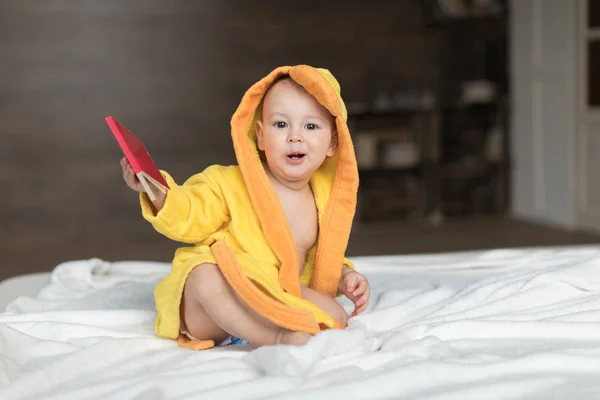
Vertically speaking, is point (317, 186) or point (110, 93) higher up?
point (110, 93)

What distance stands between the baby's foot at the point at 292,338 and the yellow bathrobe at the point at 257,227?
0.01m

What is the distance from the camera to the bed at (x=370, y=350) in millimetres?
1002

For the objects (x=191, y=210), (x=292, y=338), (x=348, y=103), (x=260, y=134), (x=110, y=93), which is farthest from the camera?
(x=348, y=103)

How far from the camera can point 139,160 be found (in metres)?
1.21

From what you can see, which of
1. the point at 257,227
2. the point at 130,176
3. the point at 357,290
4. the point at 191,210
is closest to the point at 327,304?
the point at 357,290

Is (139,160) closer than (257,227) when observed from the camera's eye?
Yes

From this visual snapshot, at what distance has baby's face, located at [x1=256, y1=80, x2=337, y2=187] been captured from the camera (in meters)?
1.36

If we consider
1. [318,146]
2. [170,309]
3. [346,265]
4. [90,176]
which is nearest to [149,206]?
[170,309]

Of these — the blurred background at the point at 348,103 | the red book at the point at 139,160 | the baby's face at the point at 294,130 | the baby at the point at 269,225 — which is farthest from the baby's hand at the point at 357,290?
the blurred background at the point at 348,103

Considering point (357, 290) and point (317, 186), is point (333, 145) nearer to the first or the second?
point (317, 186)

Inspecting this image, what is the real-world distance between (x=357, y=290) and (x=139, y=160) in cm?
47

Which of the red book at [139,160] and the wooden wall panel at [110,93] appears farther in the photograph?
the wooden wall panel at [110,93]

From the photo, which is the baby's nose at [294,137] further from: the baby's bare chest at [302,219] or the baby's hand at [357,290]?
the baby's hand at [357,290]

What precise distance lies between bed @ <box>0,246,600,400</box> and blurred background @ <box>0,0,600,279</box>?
248 cm
